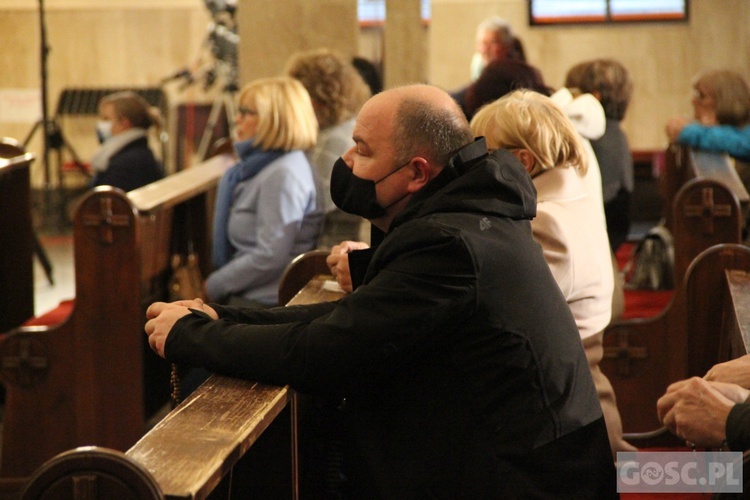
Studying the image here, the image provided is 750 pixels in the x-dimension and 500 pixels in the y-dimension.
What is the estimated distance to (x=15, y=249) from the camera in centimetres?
512

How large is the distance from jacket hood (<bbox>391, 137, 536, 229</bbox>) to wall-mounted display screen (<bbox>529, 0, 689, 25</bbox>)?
9.37 metres

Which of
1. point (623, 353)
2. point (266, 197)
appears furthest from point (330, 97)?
point (623, 353)

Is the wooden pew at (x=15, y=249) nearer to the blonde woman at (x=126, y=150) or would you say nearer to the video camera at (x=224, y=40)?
the blonde woman at (x=126, y=150)

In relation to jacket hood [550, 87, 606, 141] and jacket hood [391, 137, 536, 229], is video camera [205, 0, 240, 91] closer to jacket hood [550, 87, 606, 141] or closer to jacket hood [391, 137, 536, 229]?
jacket hood [550, 87, 606, 141]

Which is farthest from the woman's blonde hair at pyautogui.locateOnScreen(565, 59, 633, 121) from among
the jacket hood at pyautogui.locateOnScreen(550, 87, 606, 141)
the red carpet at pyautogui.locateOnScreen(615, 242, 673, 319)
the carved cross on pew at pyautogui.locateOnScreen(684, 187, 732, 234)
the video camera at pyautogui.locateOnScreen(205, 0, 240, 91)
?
the video camera at pyautogui.locateOnScreen(205, 0, 240, 91)

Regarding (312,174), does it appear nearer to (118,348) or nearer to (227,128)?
(118,348)

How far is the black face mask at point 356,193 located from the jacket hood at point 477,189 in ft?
0.32

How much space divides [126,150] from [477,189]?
4717mm

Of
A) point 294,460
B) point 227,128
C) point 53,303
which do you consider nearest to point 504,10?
point 227,128

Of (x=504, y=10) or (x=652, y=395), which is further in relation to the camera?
(x=504, y=10)

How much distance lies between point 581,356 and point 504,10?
9.48 m

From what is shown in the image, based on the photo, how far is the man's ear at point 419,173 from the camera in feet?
6.63

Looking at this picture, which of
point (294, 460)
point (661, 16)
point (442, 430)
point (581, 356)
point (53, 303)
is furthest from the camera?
point (661, 16)

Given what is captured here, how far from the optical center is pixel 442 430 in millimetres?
1847
